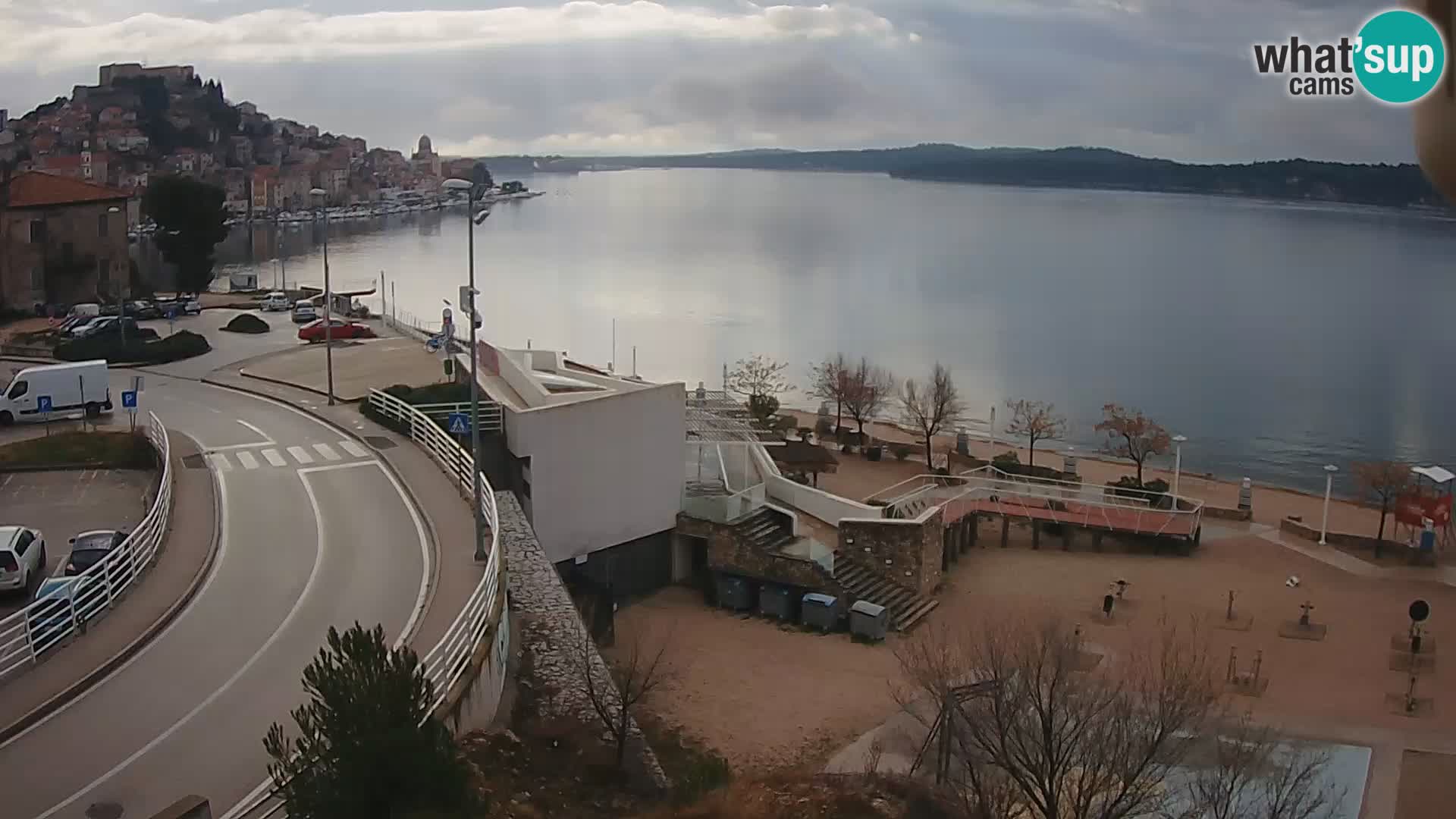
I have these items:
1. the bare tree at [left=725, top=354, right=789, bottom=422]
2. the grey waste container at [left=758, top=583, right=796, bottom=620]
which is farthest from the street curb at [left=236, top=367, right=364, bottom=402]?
the bare tree at [left=725, top=354, right=789, bottom=422]

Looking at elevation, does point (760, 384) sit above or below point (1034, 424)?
below

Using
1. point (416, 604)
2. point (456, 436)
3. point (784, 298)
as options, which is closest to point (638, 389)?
point (456, 436)

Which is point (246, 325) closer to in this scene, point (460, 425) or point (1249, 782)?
point (460, 425)

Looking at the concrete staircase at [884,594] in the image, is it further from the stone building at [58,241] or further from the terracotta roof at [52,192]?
the terracotta roof at [52,192]

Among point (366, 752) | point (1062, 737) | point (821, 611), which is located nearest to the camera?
point (366, 752)

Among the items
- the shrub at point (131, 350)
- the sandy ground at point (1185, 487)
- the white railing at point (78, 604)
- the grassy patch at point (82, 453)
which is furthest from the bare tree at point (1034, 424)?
the white railing at point (78, 604)

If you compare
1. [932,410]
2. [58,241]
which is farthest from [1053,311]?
[58,241]
